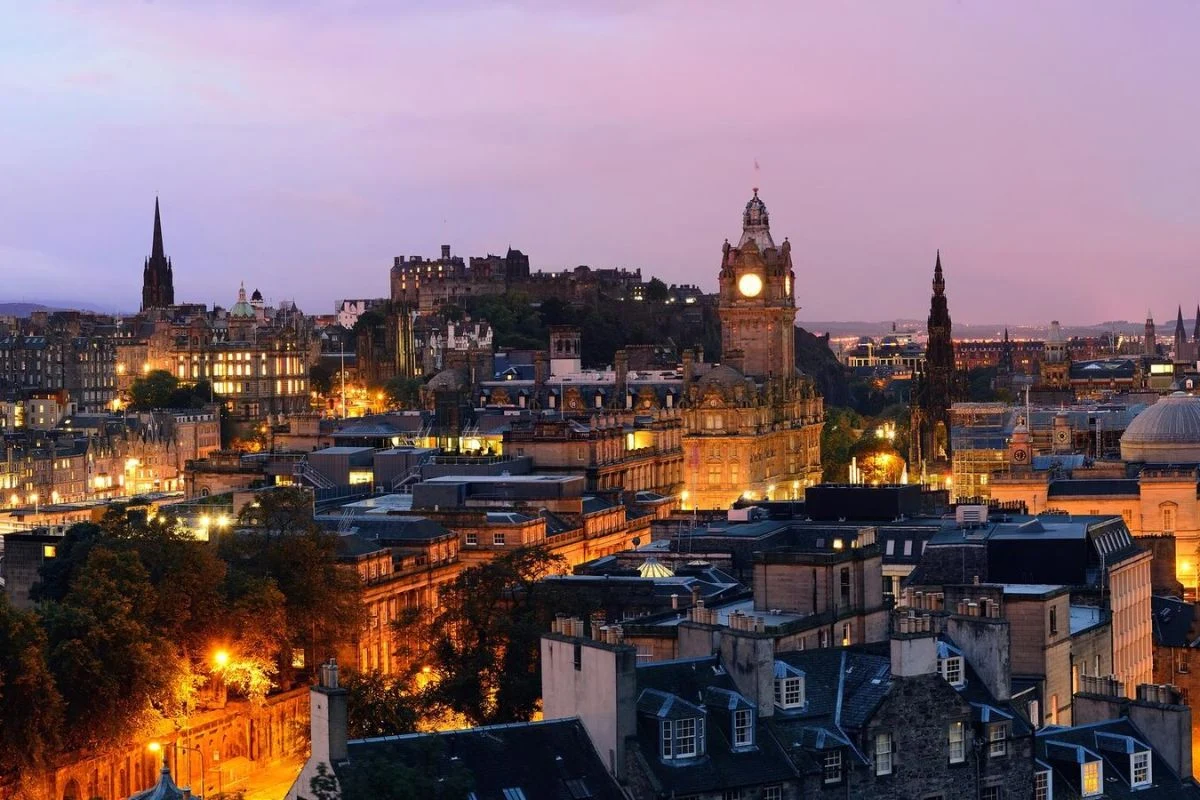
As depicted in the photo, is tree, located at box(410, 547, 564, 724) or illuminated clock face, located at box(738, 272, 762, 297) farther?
illuminated clock face, located at box(738, 272, 762, 297)

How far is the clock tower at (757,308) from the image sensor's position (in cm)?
18050

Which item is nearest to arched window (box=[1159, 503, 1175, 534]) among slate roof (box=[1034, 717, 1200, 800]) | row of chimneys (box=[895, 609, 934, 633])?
slate roof (box=[1034, 717, 1200, 800])

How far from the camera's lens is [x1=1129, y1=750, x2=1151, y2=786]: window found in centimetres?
5494

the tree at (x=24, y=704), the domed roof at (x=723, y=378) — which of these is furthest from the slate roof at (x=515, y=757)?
the domed roof at (x=723, y=378)

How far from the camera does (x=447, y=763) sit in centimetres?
4800

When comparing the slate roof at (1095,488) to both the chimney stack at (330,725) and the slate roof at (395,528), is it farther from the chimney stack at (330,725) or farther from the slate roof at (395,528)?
the chimney stack at (330,725)

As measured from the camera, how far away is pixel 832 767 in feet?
170

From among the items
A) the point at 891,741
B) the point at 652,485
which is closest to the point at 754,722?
the point at 891,741

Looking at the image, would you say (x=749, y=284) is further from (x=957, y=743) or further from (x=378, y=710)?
(x=957, y=743)

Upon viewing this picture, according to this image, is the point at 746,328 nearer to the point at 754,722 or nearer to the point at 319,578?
the point at 319,578

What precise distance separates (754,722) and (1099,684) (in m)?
17.4

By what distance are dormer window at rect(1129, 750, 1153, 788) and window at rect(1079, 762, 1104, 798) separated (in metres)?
0.72

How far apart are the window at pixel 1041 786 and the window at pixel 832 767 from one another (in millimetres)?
5223

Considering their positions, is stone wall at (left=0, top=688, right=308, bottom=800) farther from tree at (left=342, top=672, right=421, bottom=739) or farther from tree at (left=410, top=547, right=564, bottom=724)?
tree at (left=342, top=672, right=421, bottom=739)
